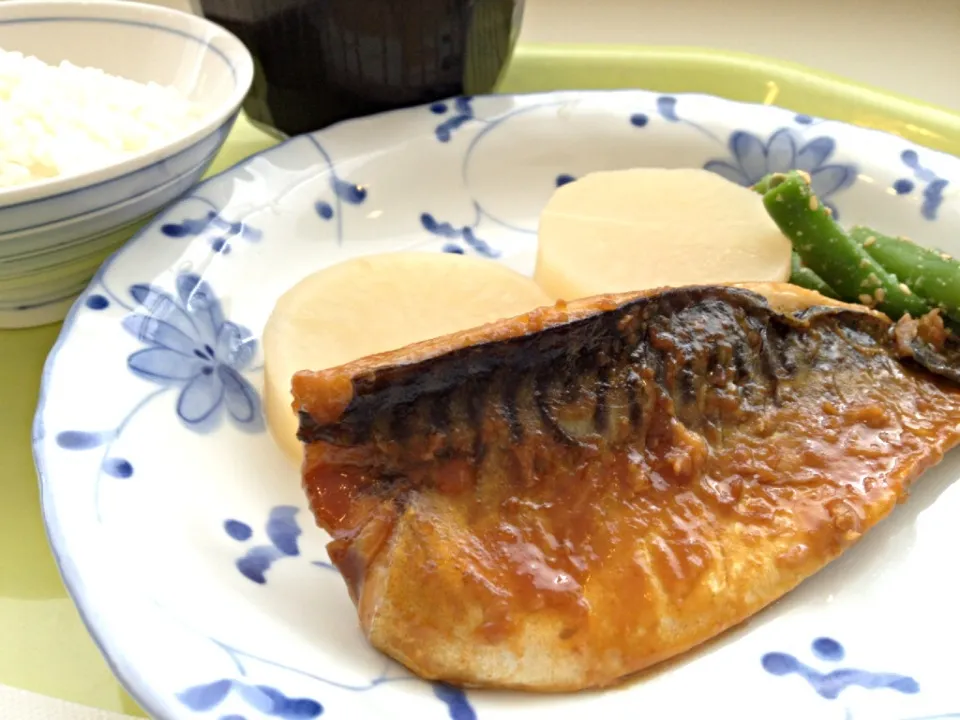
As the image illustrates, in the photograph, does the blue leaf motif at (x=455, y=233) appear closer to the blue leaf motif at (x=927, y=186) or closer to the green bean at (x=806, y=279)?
the green bean at (x=806, y=279)

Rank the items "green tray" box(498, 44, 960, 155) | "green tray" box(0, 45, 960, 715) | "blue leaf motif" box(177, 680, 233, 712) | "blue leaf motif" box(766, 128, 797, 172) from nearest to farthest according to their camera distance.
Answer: "blue leaf motif" box(177, 680, 233, 712)
"green tray" box(0, 45, 960, 715)
"blue leaf motif" box(766, 128, 797, 172)
"green tray" box(498, 44, 960, 155)

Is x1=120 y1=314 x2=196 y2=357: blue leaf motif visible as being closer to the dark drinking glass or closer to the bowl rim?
the bowl rim

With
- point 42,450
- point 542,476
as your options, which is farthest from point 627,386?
point 42,450

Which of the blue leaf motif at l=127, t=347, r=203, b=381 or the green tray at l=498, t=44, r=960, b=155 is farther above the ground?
the green tray at l=498, t=44, r=960, b=155

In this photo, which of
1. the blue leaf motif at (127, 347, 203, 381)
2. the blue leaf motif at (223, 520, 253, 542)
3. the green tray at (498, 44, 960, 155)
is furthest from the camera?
the green tray at (498, 44, 960, 155)

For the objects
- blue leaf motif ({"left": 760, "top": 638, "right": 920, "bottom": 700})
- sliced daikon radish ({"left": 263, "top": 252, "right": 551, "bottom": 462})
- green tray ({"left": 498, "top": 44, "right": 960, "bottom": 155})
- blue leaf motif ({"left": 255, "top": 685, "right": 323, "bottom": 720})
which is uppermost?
green tray ({"left": 498, "top": 44, "right": 960, "bottom": 155})

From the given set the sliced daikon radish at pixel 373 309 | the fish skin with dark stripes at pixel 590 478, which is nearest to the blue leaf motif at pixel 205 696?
the fish skin with dark stripes at pixel 590 478

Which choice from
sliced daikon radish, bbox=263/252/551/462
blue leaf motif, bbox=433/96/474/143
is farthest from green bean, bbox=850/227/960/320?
blue leaf motif, bbox=433/96/474/143

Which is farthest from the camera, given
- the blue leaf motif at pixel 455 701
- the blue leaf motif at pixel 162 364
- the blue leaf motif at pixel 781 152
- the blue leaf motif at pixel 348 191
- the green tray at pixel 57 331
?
the blue leaf motif at pixel 781 152
